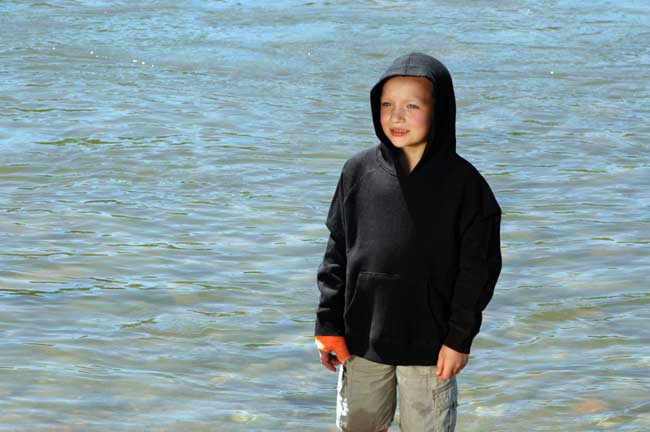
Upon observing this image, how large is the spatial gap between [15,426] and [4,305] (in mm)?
1600

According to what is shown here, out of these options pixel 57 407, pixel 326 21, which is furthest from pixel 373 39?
pixel 57 407

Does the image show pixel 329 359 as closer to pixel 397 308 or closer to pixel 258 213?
pixel 397 308

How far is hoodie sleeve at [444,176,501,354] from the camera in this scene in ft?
12.5

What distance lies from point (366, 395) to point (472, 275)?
20.7 inches

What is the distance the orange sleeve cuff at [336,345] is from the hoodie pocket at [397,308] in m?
0.12

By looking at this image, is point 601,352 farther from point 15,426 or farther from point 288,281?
point 15,426

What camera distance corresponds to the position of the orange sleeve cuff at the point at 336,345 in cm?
399

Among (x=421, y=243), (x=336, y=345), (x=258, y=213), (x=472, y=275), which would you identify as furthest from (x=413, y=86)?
(x=258, y=213)

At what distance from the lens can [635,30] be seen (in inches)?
646

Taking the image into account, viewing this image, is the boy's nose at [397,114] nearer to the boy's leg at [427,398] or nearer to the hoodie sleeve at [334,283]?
A: the hoodie sleeve at [334,283]

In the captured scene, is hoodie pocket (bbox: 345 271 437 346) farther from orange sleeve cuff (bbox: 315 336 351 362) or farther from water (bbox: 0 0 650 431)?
water (bbox: 0 0 650 431)

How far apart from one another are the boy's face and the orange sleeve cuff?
0.64m

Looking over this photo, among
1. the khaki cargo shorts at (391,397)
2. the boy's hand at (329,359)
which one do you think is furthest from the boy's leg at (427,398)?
the boy's hand at (329,359)

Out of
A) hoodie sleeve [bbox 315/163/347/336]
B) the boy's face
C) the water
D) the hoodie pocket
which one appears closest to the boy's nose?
the boy's face
